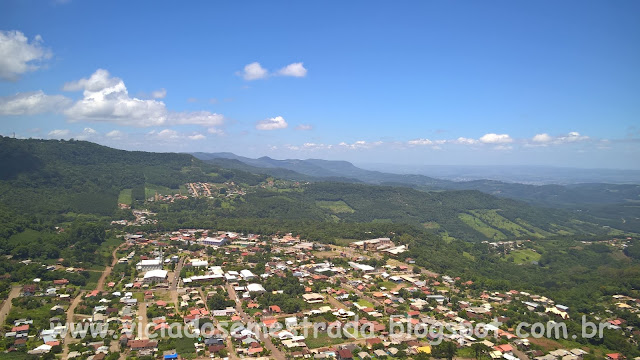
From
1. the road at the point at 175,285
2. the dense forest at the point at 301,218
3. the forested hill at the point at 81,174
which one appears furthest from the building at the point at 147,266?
the forested hill at the point at 81,174

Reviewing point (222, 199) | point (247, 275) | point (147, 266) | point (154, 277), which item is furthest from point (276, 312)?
point (222, 199)

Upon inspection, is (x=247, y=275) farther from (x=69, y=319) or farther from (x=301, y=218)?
(x=301, y=218)

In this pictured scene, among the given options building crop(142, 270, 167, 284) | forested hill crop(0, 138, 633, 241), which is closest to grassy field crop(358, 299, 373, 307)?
building crop(142, 270, 167, 284)

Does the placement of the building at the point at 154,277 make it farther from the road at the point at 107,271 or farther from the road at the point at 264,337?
the road at the point at 264,337

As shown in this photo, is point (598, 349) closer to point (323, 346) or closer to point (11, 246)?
point (323, 346)

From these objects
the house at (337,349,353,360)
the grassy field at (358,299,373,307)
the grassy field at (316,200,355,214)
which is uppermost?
the house at (337,349,353,360)

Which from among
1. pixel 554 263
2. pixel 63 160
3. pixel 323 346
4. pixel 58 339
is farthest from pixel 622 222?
pixel 63 160

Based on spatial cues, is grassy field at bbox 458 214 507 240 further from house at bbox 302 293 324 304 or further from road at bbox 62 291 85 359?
road at bbox 62 291 85 359
